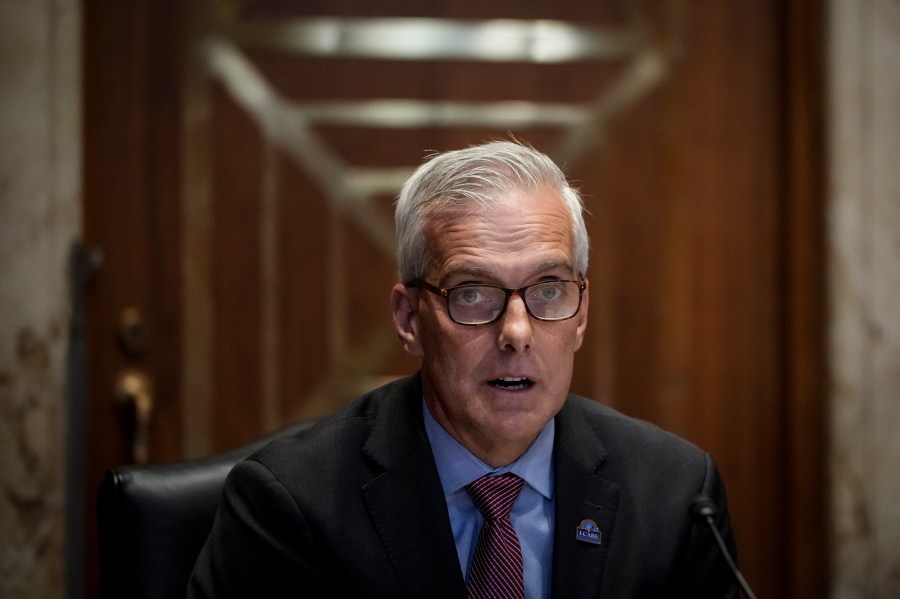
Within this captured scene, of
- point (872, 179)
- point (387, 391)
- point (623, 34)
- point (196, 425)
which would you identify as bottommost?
point (196, 425)

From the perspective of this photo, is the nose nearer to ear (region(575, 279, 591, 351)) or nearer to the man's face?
the man's face

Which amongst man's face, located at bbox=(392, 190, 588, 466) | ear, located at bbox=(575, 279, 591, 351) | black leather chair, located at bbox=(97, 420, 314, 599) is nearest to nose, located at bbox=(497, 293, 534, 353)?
man's face, located at bbox=(392, 190, 588, 466)

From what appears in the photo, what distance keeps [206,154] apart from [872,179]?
5.81 feet

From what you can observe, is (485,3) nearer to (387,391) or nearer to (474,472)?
(387,391)

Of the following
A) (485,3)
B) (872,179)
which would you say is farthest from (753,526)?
(485,3)

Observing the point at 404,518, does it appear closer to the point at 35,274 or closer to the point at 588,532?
the point at 588,532

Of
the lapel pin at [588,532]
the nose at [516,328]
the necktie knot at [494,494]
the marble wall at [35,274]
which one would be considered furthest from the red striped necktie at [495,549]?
the marble wall at [35,274]

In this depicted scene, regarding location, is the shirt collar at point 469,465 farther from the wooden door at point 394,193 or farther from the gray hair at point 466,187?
the wooden door at point 394,193

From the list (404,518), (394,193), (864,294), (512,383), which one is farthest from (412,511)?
(864,294)

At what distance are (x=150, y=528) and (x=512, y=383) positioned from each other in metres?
0.60

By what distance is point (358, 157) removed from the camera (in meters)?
2.62

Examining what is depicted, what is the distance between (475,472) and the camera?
1476 mm

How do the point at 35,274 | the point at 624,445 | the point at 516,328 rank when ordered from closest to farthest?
the point at 516,328, the point at 624,445, the point at 35,274

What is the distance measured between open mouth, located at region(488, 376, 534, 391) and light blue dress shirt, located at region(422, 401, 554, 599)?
0.45 feet
